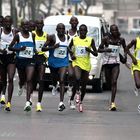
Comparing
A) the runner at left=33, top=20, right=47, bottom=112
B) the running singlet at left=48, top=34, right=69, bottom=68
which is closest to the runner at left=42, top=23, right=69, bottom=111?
the running singlet at left=48, top=34, right=69, bottom=68

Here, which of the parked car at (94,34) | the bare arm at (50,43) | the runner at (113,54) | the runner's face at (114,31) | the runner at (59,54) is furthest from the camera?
the parked car at (94,34)

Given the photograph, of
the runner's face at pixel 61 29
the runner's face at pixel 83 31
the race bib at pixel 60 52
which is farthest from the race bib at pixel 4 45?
the runner's face at pixel 83 31

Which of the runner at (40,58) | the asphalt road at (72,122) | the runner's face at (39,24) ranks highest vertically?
the runner's face at (39,24)

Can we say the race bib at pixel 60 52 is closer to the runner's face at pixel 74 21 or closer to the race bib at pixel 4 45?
the race bib at pixel 4 45

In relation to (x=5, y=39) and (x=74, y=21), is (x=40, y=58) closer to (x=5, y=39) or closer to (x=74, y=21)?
(x=5, y=39)

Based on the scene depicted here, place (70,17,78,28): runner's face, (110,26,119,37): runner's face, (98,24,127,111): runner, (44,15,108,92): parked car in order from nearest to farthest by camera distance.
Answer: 1. (110,26,119,37): runner's face
2. (98,24,127,111): runner
3. (70,17,78,28): runner's face
4. (44,15,108,92): parked car

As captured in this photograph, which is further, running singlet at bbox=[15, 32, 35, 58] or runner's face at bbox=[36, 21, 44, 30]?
runner's face at bbox=[36, 21, 44, 30]

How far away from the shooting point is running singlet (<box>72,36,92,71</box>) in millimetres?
14945

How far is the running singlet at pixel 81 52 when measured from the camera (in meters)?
14.9

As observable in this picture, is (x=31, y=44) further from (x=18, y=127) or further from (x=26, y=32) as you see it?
(x=18, y=127)

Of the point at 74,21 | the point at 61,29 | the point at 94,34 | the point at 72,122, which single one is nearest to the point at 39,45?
the point at 61,29

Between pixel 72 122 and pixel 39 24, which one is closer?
pixel 72 122

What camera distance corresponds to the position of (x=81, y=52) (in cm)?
1500

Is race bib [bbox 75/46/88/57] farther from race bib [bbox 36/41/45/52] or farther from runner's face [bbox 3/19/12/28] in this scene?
runner's face [bbox 3/19/12/28]
